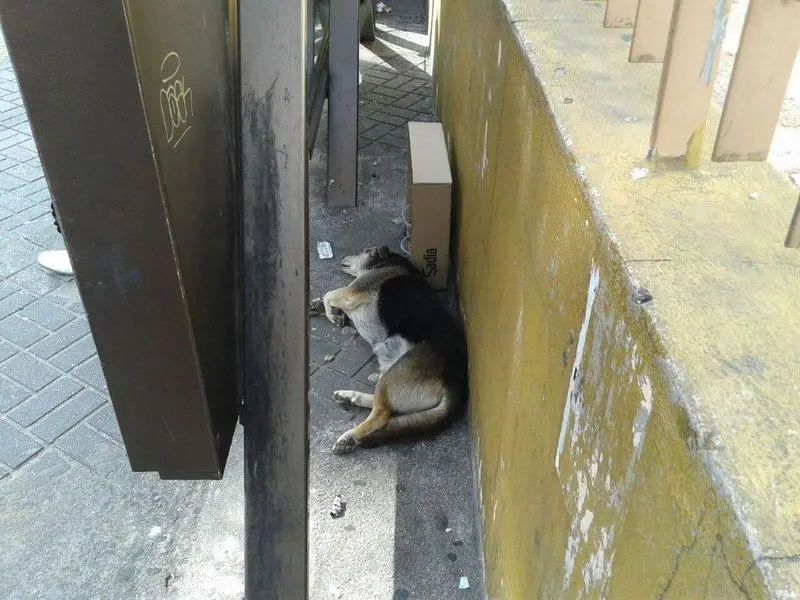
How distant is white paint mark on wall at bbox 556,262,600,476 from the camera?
1329 millimetres

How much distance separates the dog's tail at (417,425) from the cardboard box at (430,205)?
1.17m

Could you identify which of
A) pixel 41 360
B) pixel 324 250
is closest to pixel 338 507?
pixel 41 360

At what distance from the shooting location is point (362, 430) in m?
3.23

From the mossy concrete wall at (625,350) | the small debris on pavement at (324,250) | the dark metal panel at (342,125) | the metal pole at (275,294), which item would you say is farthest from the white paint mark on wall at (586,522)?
the dark metal panel at (342,125)

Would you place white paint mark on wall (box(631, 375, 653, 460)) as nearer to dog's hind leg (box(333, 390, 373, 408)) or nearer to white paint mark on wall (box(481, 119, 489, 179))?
white paint mark on wall (box(481, 119, 489, 179))

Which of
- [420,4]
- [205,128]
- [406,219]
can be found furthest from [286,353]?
[420,4]

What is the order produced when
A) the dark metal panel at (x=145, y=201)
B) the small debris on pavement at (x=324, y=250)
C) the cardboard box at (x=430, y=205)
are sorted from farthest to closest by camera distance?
the small debris on pavement at (x=324, y=250), the cardboard box at (x=430, y=205), the dark metal panel at (x=145, y=201)

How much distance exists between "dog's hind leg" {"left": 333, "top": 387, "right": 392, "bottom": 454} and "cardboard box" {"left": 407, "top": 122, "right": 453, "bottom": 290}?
117cm

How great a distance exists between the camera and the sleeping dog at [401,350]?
322cm

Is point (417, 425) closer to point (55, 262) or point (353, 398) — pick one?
point (353, 398)

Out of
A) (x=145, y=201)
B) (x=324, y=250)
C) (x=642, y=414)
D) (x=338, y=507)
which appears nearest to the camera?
(x=145, y=201)

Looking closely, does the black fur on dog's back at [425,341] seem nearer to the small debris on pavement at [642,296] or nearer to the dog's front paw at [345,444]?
the dog's front paw at [345,444]

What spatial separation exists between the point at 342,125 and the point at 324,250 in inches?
38.6

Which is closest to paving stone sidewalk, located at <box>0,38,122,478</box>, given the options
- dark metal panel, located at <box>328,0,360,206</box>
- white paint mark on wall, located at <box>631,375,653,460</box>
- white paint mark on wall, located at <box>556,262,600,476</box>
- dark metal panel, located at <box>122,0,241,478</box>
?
dark metal panel, located at <box>328,0,360,206</box>
